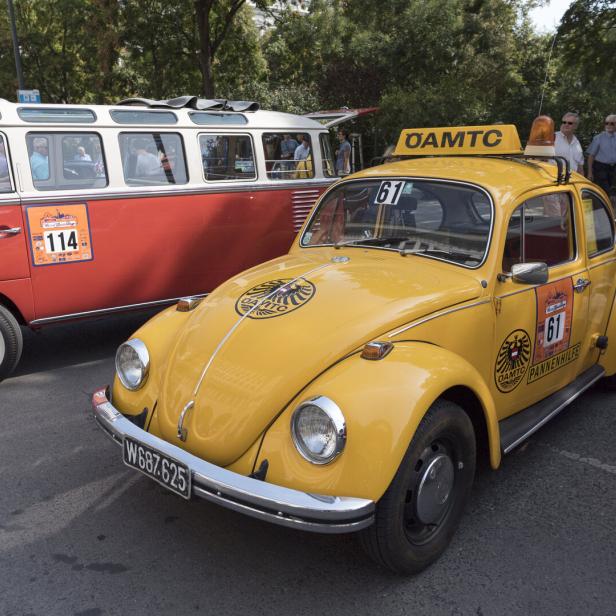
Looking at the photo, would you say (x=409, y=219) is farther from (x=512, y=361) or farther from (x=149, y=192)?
(x=149, y=192)

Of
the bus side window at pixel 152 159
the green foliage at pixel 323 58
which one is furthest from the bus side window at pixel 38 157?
the green foliage at pixel 323 58

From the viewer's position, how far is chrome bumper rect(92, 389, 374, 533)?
2340mm

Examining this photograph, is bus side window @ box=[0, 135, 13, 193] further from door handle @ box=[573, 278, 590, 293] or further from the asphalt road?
door handle @ box=[573, 278, 590, 293]

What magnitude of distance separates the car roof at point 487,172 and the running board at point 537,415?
122 centimetres

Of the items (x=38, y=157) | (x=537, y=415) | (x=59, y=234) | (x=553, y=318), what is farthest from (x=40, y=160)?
(x=537, y=415)

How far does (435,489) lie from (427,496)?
0.06m

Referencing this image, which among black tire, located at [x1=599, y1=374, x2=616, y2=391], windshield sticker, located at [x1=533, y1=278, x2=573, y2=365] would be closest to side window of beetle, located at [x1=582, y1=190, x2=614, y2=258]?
windshield sticker, located at [x1=533, y1=278, x2=573, y2=365]

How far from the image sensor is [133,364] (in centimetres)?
327

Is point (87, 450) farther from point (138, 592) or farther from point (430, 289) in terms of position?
point (430, 289)

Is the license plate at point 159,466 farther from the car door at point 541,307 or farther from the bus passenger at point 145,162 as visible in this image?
the bus passenger at point 145,162

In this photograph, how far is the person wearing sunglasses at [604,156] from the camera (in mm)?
8398

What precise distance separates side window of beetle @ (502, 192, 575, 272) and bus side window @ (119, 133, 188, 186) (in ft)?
11.8

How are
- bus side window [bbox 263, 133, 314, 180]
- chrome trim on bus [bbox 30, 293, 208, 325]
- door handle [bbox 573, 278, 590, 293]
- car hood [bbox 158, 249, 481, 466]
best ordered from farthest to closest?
bus side window [bbox 263, 133, 314, 180] → chrome trim on bus [bbox 30, 293, 208, 325] → door handle [bbox 573, 278, 590, 293] → car hood [bbox 158, 249, 481, 466]

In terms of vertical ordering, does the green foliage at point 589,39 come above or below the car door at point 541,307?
above
